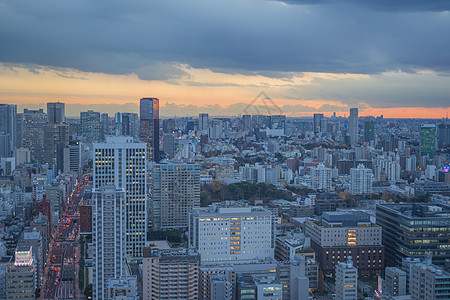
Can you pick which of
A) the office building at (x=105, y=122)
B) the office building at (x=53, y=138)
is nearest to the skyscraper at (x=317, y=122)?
the office building at (x=105, y=122)

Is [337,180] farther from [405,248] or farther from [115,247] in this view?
[115,247]

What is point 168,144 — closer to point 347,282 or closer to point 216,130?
point 216,130

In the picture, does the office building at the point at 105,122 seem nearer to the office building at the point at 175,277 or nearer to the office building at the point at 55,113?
the office building at the point at 55,113

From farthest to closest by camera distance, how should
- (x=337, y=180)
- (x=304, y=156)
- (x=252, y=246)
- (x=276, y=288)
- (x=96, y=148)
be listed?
(x=304, y=156)
(x=337, y=180)
(x=96, y=148)
(x=252, y=246)
(x=276, y=288)

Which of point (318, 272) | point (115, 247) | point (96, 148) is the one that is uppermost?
point (96, 148)

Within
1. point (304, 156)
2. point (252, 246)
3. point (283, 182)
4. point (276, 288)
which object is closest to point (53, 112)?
point (304, 156)

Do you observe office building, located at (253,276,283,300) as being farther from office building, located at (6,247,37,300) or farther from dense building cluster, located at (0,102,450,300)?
office building, located at (6,247,37,300)
